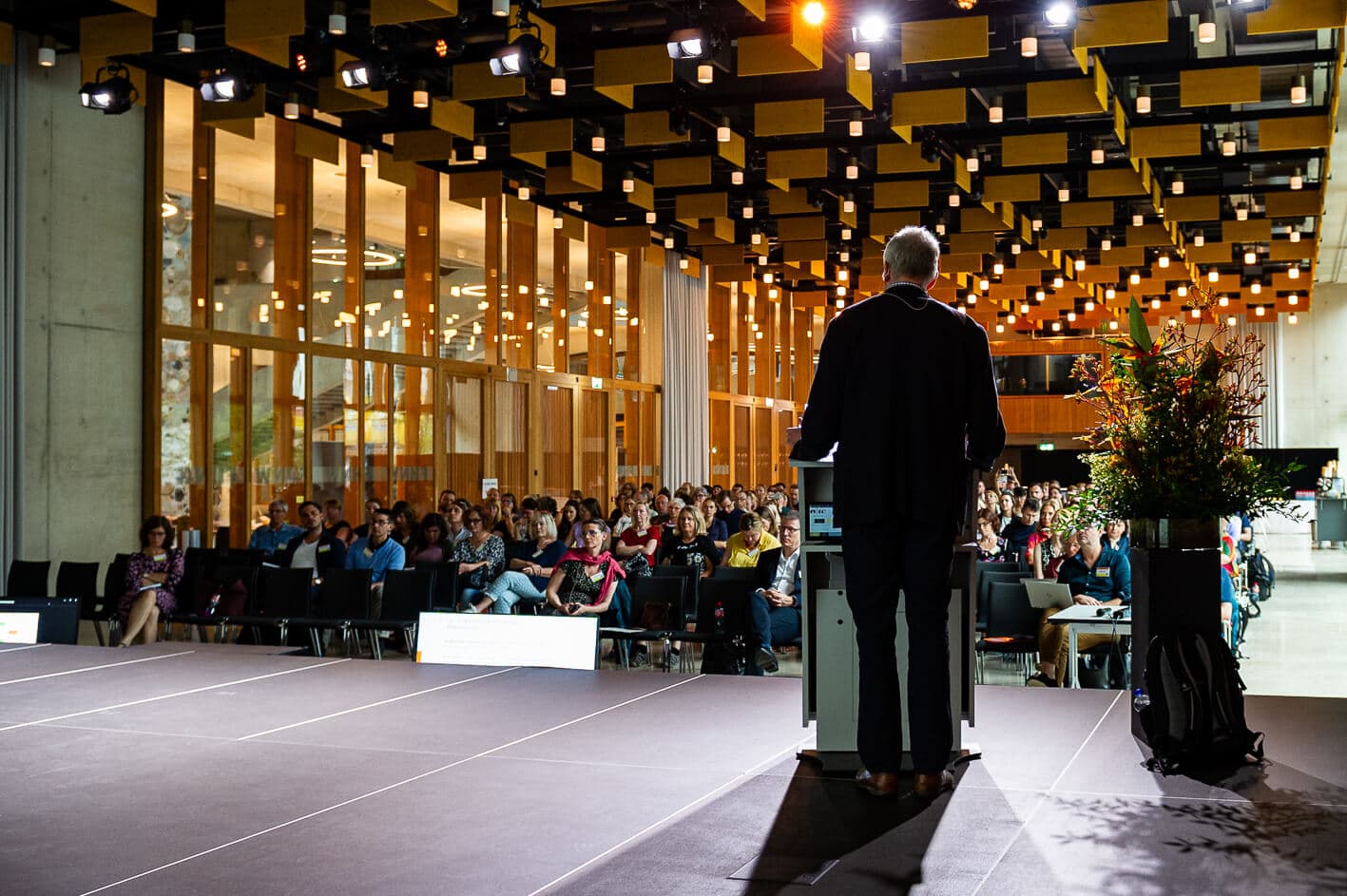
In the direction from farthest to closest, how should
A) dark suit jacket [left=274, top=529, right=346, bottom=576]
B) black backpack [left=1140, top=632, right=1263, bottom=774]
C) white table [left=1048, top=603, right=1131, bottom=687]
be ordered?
dark suit jacket [left=274, top=529, right=346, bottom=576] < white table [left=1048, top=603, right=1131, bottom=687] < black backpack [left=1140, top=632, right=1263, bottom=774]

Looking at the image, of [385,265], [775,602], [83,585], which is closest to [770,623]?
[775,602]

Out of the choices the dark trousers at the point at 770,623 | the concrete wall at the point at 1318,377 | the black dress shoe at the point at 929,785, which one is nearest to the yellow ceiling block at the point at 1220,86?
the dark trousers at the point at 770,623

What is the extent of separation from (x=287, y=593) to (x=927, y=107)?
6740 mm

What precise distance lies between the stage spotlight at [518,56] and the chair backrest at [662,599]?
12.0 ft

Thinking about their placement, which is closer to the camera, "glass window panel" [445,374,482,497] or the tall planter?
the tall planter

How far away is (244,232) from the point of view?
13656mm

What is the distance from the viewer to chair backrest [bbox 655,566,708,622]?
29.9 feet

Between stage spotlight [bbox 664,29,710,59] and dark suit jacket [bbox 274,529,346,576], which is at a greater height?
stage spotlight [bbox 664,29,710,59]

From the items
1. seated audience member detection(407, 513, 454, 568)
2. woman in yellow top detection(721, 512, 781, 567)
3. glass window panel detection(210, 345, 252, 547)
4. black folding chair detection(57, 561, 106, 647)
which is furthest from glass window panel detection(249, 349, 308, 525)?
woman in yellow top detection(721, 512, 781, 567)

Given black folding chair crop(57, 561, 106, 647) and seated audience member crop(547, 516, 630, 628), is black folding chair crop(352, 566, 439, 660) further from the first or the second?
black folding chair crop(57, 561, 106, 647)

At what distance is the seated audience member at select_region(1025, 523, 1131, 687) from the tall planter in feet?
12.1

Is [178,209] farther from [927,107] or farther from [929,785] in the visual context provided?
[929,785]

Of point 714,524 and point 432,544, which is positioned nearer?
point 432,544

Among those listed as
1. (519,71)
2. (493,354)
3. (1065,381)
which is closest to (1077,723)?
(519,71)
